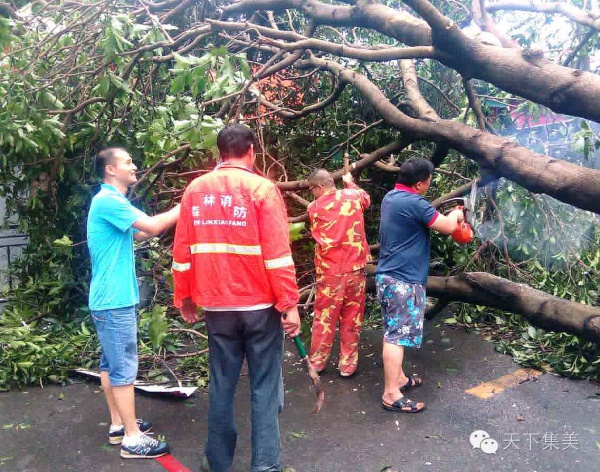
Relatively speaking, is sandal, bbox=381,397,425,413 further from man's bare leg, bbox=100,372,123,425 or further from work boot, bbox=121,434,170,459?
man's bare leg, bbox=100,372,123,425

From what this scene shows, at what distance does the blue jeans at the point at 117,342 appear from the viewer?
131 inches

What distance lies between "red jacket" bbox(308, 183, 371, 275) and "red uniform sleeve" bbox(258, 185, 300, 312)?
5.92 feet

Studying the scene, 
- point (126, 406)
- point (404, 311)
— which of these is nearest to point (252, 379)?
point (126, 406)

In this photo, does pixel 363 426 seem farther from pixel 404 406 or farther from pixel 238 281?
pixel 238 281

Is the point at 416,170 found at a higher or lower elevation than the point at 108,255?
higher

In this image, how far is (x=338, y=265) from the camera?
4.66m

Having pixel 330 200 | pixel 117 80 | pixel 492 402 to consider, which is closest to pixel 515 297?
pixel 492 402

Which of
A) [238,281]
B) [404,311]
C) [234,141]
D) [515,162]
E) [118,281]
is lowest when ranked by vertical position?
[404,311]

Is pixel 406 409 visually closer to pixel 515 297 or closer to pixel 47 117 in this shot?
pixel 515 297

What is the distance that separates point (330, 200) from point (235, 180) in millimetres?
Answer: 1871

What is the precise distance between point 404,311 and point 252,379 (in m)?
1.46

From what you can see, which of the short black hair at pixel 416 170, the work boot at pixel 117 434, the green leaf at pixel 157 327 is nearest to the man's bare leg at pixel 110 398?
the work boot at pixel 117 434

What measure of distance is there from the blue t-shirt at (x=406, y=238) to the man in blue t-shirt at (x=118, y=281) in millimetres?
1611

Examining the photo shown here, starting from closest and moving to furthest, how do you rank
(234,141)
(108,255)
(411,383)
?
(234,141)
(108,255)
(411,383)
